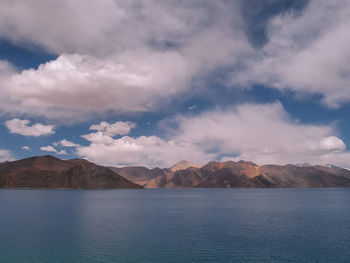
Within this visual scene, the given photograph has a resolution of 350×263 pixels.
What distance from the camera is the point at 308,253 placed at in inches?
1656

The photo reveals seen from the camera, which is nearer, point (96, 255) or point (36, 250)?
point (96, 255)

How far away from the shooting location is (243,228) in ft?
205

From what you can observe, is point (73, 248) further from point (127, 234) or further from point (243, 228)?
point (243, 228)

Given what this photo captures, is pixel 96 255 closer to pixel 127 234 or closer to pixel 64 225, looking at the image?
pixel 127 234

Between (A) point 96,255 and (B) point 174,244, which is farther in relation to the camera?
(B) point 174,244

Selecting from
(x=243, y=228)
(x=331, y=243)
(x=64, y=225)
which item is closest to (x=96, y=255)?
(x=64, y=225)

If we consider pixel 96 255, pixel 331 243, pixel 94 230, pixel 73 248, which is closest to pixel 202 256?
pixel 96 255

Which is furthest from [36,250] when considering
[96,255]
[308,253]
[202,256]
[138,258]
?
[308,253]

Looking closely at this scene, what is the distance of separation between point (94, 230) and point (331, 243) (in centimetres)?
4392

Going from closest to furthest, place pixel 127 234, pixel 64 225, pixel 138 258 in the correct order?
pixel 138 258
pixel 127 234
pixel 64 225

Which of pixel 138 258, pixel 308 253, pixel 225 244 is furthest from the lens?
pixel 225 244

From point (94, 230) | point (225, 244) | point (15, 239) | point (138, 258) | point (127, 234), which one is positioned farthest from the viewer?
point (94, 230)

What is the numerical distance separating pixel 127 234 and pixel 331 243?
117 feet

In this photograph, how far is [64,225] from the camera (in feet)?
217
